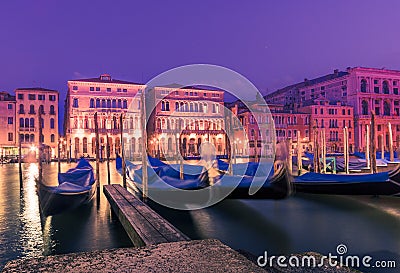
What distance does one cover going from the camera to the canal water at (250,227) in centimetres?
455

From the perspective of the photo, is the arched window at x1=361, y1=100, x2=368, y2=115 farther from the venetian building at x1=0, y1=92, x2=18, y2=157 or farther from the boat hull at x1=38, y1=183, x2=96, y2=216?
the boat hull at x1=38, y1=183, x2=96, y2=216

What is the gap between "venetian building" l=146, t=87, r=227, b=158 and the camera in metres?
37.2

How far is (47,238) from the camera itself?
5.06 m

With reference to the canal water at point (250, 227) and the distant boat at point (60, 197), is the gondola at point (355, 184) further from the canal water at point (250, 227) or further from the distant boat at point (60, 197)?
the distant boat at point (60, 197)

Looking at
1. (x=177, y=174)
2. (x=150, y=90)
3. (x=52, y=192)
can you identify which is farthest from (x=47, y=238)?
(x=150, y=90)

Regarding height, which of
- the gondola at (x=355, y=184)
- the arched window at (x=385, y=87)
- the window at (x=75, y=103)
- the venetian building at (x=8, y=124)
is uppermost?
the arched window at (x=385, y=87)

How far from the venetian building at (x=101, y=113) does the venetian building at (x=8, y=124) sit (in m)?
4.67

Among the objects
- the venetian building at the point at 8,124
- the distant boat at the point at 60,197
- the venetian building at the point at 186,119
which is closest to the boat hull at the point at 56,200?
the distant boat at the point at 60,197

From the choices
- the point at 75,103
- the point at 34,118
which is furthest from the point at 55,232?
the point at 34,118

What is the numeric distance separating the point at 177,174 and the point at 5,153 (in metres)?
27.2

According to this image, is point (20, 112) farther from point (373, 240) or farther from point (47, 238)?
point (373, 240)

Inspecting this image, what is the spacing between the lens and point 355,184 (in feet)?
23.4

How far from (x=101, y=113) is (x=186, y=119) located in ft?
29.8

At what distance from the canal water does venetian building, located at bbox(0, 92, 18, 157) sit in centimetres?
2760
